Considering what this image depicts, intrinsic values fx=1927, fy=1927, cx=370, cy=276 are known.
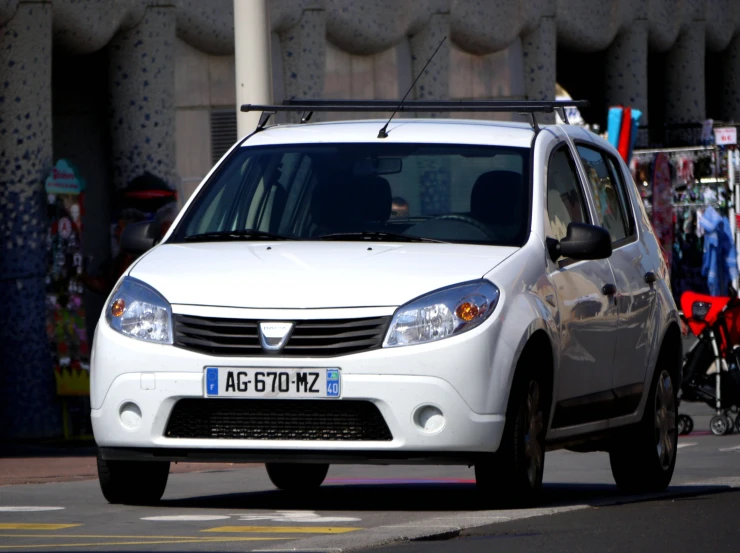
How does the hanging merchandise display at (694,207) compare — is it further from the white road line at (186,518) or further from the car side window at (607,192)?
the white road line at (186,518)

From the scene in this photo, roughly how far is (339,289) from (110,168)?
34.0 feet

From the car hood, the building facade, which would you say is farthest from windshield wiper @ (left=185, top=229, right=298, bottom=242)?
the building facade

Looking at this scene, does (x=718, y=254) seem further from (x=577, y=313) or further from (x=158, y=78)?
(x=577, y=313)

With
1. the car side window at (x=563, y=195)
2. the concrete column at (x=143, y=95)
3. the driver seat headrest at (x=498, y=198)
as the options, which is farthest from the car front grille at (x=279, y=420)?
the concrete column at (x=143, y=95)

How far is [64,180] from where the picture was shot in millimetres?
16219

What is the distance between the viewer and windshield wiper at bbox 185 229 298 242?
8602 mm

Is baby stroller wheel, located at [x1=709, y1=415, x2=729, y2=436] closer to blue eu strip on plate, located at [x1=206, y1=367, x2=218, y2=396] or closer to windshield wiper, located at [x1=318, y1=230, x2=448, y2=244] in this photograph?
windshield wiper, located at [x1=318, y1=230, x2=448, y2=244]

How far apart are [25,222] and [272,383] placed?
8692 mm

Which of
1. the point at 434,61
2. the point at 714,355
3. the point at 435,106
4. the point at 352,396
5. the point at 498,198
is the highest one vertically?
the point at 434,61

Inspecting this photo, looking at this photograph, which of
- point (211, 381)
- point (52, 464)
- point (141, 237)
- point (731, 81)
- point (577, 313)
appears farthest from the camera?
point (731, 81)

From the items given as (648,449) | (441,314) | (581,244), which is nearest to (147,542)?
(441,314)

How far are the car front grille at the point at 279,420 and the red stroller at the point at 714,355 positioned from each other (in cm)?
1043

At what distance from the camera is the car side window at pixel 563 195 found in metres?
8.83

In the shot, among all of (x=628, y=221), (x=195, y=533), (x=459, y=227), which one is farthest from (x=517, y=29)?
(x=195, y=533)
